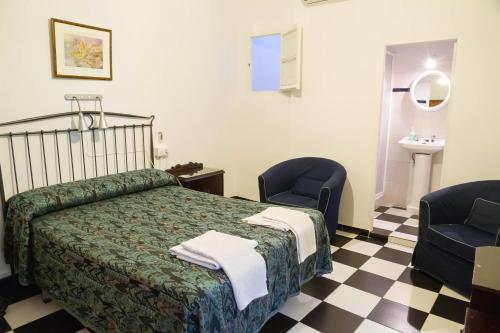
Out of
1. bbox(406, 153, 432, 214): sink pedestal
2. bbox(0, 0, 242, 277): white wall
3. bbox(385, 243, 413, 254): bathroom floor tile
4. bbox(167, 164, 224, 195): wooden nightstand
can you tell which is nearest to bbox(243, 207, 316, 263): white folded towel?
bbox(167, 164, 224, 195): wooden nightstand

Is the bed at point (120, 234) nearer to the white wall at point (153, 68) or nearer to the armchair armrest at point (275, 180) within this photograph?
the white wall at point (153, 68)

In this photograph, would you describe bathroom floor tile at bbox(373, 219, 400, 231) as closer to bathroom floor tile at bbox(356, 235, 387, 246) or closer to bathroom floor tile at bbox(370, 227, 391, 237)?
bathroom floor tile at bbox(370, 227, 391, 237)

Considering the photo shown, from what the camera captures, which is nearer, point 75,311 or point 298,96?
point 75,311

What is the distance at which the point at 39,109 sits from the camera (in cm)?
268

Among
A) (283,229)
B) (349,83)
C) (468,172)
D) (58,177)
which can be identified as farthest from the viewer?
(349,83)

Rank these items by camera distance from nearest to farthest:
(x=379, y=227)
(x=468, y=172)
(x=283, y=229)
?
(x=283, y=229) → (x=468, y=172) → (x=379, y=227)

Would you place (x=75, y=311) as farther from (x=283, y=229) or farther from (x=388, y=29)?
(x=388, y=29)

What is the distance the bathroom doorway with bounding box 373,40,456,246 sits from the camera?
4.18m

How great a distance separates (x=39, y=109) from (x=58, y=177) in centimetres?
55

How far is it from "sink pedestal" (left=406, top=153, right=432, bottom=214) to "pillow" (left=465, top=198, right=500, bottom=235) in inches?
59.6

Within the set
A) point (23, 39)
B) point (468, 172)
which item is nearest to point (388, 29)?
point (468, 172)

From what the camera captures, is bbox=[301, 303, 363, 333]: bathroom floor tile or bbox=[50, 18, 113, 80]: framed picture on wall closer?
bbox=[301, 303, 363, 333]: bathroom floor tile

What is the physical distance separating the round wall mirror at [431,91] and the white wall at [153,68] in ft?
7.36

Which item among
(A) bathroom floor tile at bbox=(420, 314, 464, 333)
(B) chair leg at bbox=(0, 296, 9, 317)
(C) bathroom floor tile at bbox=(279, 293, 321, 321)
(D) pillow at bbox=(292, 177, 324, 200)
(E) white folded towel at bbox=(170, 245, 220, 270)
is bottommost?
(C) bathroom floor tile at bbox=(279, 293, 321, 321)
